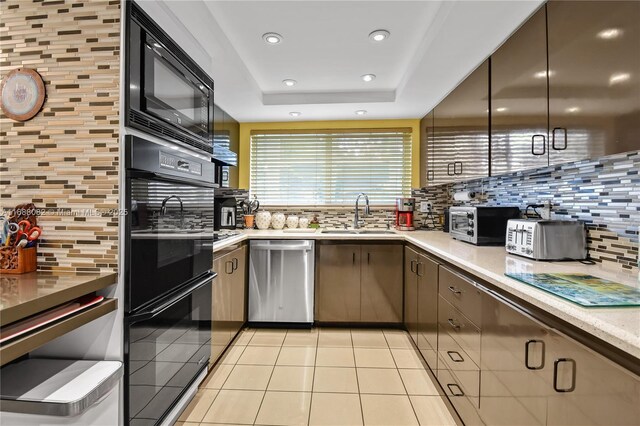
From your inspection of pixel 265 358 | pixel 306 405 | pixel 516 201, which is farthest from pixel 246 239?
pixel 516 201

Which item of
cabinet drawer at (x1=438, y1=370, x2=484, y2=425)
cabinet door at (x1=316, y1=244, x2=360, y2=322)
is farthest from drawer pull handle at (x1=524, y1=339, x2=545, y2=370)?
cabinet door at (x1=316, y1=244, x2=360, y2=322)

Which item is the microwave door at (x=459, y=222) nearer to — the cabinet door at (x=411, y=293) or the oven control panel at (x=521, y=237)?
the cabinet door at (x=411, y=293)

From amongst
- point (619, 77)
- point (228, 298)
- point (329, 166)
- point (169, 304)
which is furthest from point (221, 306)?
point (619, 77)

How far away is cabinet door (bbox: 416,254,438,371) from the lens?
7.29 ft

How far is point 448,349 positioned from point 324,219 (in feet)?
7.37

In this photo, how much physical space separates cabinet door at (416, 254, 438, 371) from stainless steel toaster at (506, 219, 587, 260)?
67cm

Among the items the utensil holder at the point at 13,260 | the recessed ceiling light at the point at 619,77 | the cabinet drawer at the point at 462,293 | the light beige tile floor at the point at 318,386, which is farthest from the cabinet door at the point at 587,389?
the utensil holder at the point at 13,260

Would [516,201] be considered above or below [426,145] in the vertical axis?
below

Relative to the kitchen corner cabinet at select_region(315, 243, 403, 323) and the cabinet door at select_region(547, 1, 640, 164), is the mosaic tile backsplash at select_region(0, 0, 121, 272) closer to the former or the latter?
the cabinet door at select_region(547, 1, 640, 164)

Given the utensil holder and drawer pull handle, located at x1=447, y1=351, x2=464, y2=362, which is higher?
the utensil holder

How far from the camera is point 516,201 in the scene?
2377 mm

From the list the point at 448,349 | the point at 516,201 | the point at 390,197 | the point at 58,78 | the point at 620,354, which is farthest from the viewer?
the point at 390,197

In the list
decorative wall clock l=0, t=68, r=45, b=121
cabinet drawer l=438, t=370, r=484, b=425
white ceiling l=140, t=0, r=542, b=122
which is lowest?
cabinet drawer l=438, t=370, r=484, b=425

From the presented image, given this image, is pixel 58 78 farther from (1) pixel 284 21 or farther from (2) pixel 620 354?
(2) pixel 620 354
